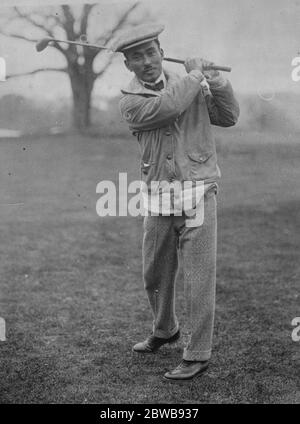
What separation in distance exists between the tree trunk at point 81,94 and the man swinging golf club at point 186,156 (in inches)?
70.3

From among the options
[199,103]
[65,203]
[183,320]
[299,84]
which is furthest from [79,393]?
[65,203]

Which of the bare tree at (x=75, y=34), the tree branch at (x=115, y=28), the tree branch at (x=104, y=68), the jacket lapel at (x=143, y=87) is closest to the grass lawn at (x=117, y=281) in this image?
the bare tree at (x=75, y=34)

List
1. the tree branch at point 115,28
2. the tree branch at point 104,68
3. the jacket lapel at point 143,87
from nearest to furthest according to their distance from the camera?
the jacket lapel at point 143,87
the tree branch at point 115,28
the tree branch at point 104,68

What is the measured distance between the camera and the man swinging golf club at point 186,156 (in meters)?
2.91

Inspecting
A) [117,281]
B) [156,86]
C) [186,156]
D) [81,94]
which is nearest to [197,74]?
[156,86]

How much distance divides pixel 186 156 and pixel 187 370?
1033 millimetres

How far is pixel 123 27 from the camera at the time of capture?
4688mm

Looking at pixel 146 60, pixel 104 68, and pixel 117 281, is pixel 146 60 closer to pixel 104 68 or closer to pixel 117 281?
pixel 104 68

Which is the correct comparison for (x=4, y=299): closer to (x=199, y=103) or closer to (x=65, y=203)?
(x=199, y=103)

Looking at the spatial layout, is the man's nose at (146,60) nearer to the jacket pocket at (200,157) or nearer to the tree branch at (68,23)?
the jacket pocket at (200,157)

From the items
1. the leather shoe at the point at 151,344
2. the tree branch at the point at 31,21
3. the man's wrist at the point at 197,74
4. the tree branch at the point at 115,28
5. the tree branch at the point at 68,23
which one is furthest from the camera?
the tree branch at the point at 115,28

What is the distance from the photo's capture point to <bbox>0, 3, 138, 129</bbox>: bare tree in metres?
4.18

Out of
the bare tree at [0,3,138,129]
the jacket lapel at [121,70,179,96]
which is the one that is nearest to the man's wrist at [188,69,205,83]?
the jacket lapel at [121,70,179,96]

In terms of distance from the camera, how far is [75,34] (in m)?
4.30
